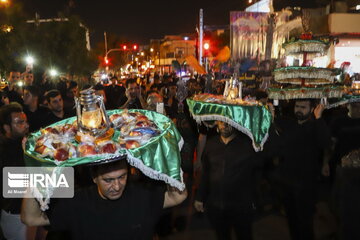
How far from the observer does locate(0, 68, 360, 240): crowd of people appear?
101 inches

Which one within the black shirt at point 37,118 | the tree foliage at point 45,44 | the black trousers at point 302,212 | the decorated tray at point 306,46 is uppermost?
the tree foliage at point 45,44

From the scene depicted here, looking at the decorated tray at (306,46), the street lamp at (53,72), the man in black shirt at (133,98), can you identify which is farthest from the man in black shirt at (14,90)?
the street lamp at (53,72)

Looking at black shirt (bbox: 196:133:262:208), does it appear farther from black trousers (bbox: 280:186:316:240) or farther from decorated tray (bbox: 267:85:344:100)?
decorated tray (bbox: 267:85:344:100)

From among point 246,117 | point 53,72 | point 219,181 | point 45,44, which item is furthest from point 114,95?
point 53,72

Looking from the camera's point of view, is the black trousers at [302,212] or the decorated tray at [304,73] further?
the decorated tray at [304,73]

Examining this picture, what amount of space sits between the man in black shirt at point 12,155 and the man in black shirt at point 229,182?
221 centimetres

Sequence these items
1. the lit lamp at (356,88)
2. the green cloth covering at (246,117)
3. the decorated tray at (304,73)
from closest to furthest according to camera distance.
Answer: the green cloth covering at (246,117)
the decorated tray at (304,73)
the lit lamp at (356,88)

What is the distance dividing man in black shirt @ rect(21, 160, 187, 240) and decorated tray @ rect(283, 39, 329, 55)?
430 cm

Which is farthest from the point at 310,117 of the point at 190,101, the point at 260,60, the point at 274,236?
the point at 260,60

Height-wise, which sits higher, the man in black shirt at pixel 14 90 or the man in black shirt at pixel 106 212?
the man in black shirt at pixel 14 90

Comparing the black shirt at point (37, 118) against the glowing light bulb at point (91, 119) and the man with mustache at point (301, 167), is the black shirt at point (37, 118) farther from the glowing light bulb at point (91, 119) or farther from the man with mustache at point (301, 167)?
the man with mustache at point (301, 167)

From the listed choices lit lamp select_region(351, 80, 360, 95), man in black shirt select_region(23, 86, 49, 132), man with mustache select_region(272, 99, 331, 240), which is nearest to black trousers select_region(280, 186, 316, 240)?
man with mustache select_region(272, 99, 331, 240)

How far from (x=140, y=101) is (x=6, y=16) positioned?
43.3ft

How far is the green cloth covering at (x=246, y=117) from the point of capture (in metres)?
4.18
